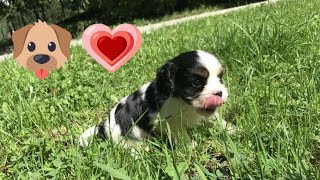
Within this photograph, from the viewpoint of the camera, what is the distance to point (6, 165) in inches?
132

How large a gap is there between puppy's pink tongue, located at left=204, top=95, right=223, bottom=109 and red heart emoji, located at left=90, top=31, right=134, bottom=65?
1592 mm

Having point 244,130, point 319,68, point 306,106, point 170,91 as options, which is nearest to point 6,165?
point 170,91

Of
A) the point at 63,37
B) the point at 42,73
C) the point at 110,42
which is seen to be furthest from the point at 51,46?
the point at 42,73

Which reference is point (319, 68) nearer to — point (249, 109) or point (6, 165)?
point (249, 109)

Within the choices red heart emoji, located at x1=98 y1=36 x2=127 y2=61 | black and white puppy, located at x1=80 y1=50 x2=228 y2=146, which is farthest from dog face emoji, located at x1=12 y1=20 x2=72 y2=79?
black and white puppy, located at x1=80 y1=50 x2=228 y2=146

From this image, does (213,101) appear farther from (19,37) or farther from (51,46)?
(19,37)

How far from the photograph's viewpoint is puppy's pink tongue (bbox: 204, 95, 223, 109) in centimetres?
329

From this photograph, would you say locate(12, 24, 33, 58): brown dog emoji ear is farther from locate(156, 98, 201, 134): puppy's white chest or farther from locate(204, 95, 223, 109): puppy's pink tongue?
locate(204, 95, 223, 109): puppy's pink tongue

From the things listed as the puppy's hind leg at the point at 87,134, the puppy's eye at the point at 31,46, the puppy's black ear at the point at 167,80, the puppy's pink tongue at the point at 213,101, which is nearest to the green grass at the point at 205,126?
the puppy's hind leg at the point at 87,134

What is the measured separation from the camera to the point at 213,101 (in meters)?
3.29

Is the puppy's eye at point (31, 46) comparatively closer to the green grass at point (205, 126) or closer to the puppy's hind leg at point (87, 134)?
the green grass at point (205, 126)

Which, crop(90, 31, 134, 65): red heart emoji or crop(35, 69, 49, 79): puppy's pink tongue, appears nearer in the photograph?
crop(90, 31, 134, 65): red heart emoji

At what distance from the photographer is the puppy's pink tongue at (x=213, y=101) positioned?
3289 mm

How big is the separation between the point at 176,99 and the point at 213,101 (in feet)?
1.27
